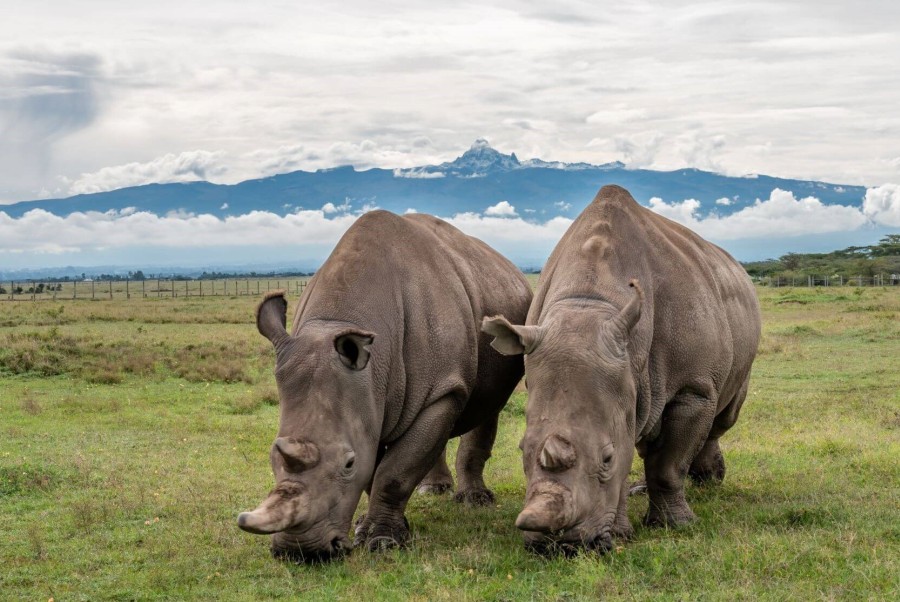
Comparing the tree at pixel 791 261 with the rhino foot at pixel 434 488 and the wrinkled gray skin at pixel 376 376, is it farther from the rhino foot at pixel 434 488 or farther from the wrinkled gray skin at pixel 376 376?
the wrinkled gray skin at pixel 376 376

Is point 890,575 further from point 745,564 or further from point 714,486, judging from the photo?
point 714,486

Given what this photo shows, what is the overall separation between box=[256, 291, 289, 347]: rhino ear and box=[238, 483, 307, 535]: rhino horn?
1.33 meters

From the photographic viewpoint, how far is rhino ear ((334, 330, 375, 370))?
Result: 7.49 meters

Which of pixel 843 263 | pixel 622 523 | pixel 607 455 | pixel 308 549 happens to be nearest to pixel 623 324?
pixel 607 455

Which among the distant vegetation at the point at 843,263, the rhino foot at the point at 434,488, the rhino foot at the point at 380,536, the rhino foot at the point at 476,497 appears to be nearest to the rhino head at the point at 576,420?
the rhino foot at the point at 380,536

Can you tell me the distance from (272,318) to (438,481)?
431 cm

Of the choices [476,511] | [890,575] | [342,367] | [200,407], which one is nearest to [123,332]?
[200,407]

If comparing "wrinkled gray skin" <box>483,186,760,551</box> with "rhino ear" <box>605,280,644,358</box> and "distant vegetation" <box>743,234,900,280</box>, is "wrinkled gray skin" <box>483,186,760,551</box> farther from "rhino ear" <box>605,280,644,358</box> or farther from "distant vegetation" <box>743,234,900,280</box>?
"distant vegetation" <box>743,234,900,280</box>

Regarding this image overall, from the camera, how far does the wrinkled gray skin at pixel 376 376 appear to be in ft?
23.7

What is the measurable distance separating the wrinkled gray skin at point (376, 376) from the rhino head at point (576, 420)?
1008mm

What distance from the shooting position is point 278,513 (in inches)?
264

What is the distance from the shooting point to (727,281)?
1048cm

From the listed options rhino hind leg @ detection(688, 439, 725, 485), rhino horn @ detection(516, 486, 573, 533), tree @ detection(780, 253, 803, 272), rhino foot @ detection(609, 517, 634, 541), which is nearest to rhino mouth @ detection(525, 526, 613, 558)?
rhino horn @ detection(516, 486, 573, 533)

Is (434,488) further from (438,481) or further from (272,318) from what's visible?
(272,318)
